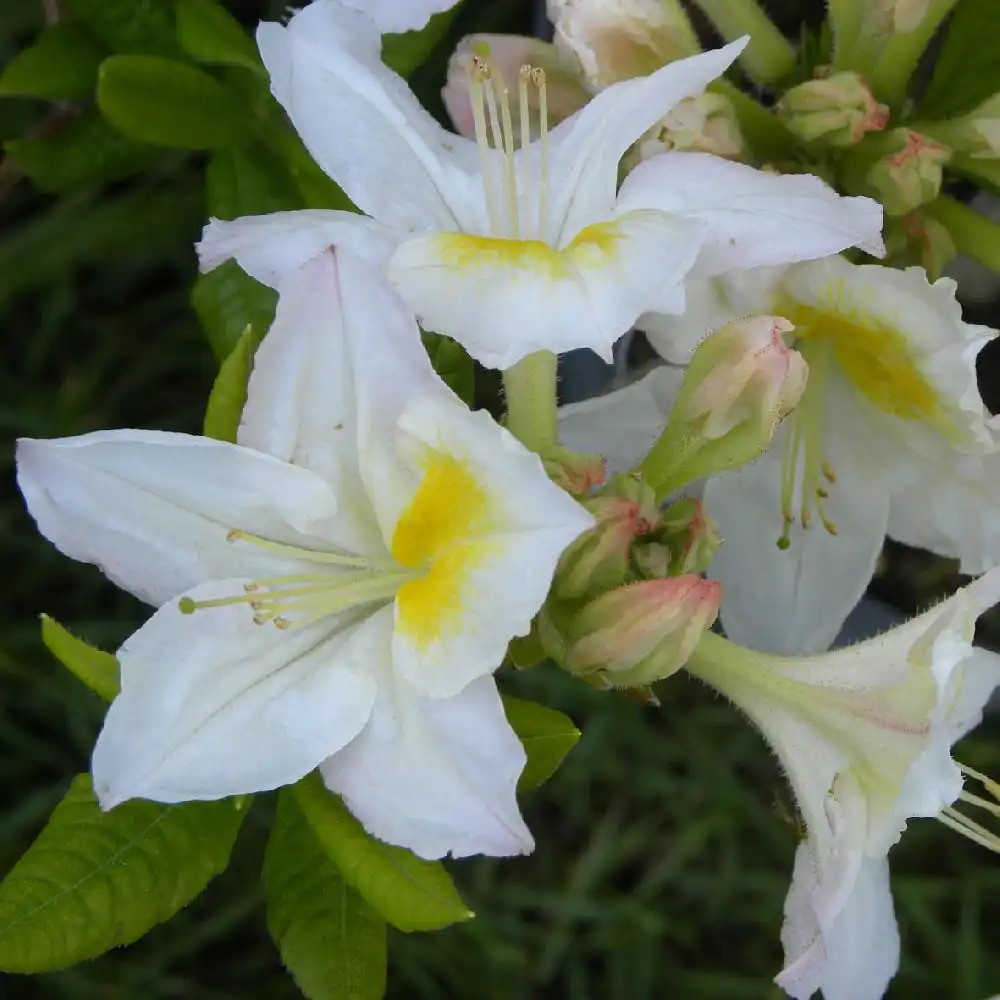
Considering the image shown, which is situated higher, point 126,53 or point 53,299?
point 126,53

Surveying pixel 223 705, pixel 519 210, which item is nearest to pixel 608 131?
pixel 519 210

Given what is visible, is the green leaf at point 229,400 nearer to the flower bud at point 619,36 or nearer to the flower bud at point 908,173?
the flower bud at point 619,36

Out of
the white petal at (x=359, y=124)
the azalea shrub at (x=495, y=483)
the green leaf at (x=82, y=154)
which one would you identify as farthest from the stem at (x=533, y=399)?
the green leaf at (x=82, y=154)

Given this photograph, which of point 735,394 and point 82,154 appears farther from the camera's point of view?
point 82,154

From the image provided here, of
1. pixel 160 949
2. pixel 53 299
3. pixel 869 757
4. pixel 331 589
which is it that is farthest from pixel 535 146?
pixel 160 949

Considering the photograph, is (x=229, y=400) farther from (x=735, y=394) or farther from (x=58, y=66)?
(x=58, y=66)

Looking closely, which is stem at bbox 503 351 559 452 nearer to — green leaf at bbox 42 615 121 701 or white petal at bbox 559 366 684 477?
white petal at bbox 559 366 684 477

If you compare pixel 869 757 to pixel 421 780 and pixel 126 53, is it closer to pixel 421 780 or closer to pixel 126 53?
pixel 421 780

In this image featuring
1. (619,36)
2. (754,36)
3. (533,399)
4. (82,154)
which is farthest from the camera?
(82,154)
